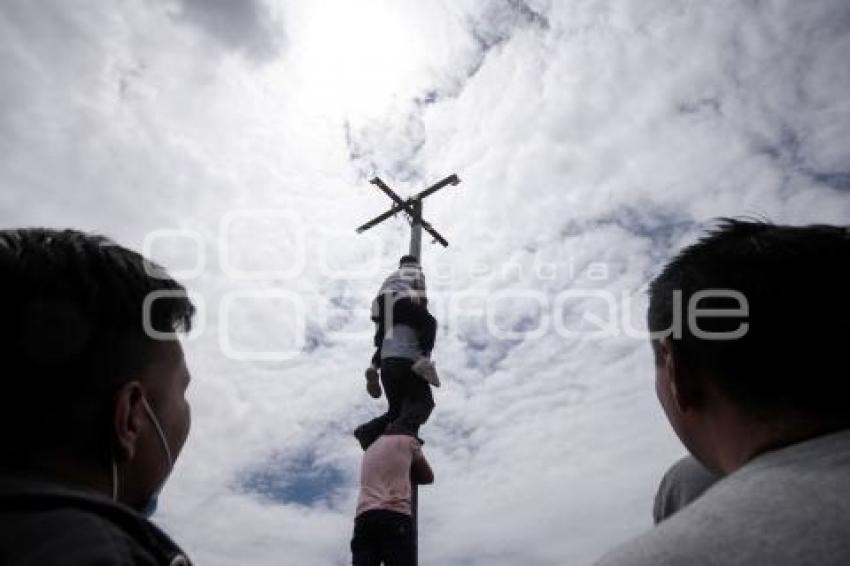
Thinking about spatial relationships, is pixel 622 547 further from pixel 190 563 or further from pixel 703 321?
pixel 190 563

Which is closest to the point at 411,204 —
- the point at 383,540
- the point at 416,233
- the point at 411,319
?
the point at 416,233

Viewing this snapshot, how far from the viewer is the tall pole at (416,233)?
8.48 m

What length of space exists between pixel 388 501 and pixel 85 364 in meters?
3.22

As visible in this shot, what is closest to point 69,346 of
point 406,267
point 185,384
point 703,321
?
point 185,384

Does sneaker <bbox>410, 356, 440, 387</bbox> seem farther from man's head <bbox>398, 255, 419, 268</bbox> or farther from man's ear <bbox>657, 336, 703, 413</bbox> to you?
man's ear <bbox>657, 336, 703, 413</bbox>

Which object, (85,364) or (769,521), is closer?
(769,521)

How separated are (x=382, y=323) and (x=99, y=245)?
419cm

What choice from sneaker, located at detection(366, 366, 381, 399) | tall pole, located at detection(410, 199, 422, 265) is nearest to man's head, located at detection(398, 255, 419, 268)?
tall pole, located at detection(410, 199, 422, 265)

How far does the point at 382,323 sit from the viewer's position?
235 inches

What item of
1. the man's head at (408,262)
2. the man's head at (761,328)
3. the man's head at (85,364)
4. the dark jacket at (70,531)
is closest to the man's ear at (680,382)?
the man's head at (761,328)

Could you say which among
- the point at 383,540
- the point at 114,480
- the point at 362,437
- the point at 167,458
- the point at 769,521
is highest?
the point at 362,437

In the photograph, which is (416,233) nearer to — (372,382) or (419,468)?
(372,382)

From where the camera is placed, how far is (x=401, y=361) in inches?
216

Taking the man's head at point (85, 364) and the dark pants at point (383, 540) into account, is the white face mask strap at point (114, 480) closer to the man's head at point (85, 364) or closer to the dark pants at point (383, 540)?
the man's head at point (85, 364)
